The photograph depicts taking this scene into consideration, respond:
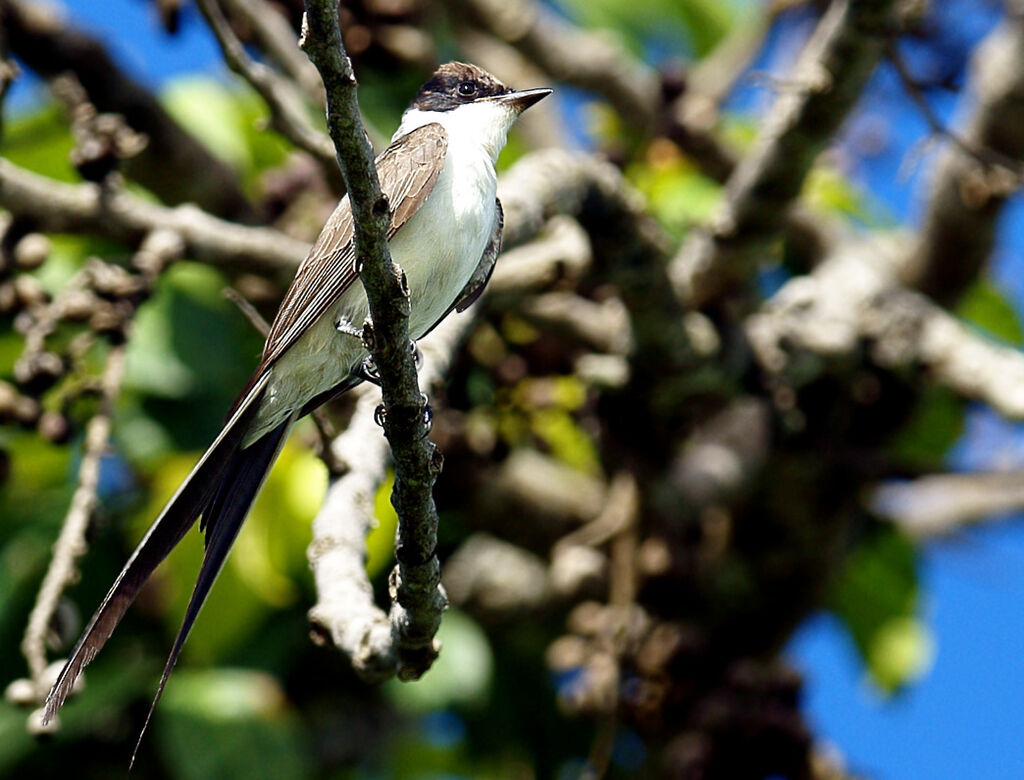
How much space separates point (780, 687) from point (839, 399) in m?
1.21

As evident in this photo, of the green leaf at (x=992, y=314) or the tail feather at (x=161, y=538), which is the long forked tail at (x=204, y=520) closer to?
the tail feather at (x=161, y=538)

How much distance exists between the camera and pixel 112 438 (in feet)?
13.2

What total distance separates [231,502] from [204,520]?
0.21ft

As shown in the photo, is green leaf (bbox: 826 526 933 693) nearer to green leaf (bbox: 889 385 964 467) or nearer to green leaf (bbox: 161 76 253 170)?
green leaf (bbox: 889 385 964 467)

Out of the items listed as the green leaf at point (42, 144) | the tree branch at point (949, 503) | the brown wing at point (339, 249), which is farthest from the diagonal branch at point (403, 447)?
the tree branch at point (949, 503)

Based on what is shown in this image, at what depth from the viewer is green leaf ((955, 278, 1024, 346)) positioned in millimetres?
5457

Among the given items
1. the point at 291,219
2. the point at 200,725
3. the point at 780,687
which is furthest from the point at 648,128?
the point at 200,725

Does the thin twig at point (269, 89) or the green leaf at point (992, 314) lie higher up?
the thin twig at point (269, 89)

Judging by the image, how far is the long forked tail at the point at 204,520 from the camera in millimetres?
2080

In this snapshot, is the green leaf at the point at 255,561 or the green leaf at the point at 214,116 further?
Result: the green leaf at the point at 214,116

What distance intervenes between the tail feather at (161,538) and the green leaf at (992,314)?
3847 millimetres

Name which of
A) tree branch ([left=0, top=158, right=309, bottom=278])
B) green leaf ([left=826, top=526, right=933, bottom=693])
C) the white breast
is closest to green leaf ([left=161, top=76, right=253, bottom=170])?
tree branch ([left=0, top=158, right=309, bottom=278])

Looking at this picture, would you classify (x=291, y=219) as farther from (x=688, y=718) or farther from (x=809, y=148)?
(x=688, y=718)

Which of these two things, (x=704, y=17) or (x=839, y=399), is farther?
(x=704, y=17)
